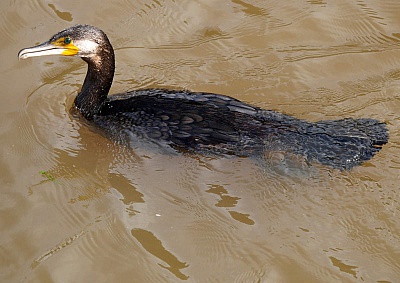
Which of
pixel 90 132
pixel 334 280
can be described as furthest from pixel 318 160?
pixel 90 132

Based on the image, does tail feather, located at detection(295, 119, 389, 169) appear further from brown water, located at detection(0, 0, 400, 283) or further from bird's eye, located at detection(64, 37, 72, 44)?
bird's eye, located at detection(64, 37, 72, 44)

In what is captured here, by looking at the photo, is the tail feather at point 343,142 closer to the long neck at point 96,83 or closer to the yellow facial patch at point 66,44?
the long neck at point 96,83

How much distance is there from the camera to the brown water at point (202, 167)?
4.77 metres

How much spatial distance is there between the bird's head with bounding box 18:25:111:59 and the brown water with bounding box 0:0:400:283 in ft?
2.39

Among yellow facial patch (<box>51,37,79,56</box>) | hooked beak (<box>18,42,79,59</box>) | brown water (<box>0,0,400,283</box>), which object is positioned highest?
yellow facial patch (<box>51,37,79,56</box>)

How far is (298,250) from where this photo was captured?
15.8 ft

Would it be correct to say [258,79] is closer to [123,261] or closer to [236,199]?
[236,199]

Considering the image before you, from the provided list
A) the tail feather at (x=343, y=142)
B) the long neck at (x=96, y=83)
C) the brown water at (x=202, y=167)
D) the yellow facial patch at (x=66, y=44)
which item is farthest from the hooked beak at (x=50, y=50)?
the tail feather at (x=343, y=142)

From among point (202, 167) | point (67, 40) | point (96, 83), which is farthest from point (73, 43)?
point (202, 167)

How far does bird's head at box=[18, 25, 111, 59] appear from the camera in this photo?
19.4 feet

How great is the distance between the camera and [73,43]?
5926 millimetres

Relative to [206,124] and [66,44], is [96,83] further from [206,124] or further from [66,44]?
[206,124]

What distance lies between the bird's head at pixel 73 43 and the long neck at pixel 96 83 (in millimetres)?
118

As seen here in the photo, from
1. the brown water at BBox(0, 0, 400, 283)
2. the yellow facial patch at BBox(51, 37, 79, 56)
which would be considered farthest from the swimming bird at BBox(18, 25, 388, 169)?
the brown water at BBox(0, 0, 400, 283)
